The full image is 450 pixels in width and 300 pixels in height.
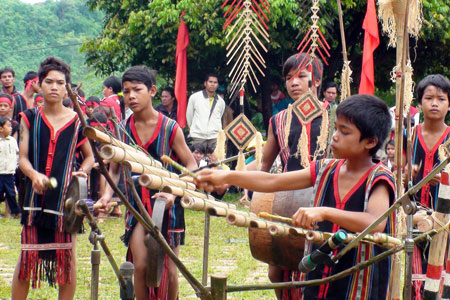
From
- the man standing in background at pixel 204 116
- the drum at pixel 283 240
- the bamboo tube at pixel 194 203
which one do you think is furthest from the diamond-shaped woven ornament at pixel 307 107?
the man standing in background at pixel 204 116

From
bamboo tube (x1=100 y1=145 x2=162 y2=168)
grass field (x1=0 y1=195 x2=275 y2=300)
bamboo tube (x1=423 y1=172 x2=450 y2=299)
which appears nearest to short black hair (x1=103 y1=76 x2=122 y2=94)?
grass field (x1=0 y1=195 x2=275 y2=300)

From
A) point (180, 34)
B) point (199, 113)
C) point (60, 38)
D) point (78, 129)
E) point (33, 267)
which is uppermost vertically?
point (60, 38)

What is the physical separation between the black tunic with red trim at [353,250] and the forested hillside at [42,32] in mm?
30536

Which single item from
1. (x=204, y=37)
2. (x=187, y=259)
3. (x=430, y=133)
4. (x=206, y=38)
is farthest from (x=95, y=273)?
(x=206, y=38)

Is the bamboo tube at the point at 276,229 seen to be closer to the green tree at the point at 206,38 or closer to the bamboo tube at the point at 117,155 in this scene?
the bamboo tube at the point at 117,155

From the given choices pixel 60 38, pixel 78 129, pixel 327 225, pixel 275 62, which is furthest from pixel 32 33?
pixel 327 225

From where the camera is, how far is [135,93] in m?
5.20

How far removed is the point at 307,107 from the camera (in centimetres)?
509

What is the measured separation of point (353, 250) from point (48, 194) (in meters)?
2.49

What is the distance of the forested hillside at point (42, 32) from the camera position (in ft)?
112

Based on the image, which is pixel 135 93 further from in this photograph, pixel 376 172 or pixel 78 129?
pixel 376 172

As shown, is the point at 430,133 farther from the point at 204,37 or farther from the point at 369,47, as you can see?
the point at 204,37

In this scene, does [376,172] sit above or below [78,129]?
below

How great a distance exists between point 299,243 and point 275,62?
913 cm
